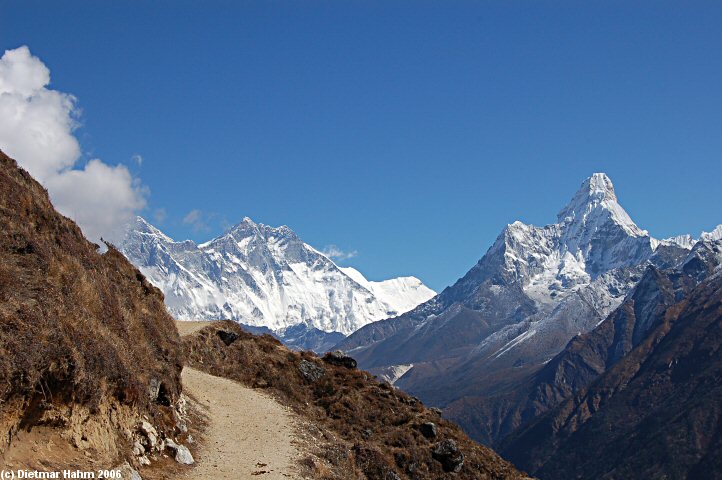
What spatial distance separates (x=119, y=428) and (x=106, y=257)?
44.4ft

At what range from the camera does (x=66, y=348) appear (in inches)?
921

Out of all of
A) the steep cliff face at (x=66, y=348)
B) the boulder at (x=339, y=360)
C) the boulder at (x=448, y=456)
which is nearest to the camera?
the steep cliff face at (x=66, y=348)

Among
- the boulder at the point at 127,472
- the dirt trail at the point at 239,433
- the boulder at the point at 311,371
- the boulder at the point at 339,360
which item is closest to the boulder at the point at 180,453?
the dirt trail at the point at 239,433

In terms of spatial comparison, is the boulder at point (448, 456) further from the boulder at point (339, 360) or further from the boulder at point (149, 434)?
the boulder at point (149, 434)

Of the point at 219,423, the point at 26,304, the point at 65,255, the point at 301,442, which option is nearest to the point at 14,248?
the point at 65,255

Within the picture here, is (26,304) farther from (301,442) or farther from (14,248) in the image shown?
(301,442)

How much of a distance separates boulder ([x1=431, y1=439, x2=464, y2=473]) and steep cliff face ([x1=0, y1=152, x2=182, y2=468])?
1650 centimetres

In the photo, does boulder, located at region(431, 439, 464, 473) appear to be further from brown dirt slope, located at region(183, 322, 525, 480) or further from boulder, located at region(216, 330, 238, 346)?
boulder, located at region(216, 330, 238, 346)

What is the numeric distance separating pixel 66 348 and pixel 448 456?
2579 centimetres

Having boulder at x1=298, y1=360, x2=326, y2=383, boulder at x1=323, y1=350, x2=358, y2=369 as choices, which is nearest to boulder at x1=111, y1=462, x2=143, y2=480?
boulder at x1=298, y1=360, x2=326, y2=383

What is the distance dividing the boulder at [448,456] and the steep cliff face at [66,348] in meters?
16.5

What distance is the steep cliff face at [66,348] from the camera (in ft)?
71.2

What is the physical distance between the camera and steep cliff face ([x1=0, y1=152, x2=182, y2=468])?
21688 mm

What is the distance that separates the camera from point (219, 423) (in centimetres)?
3666
